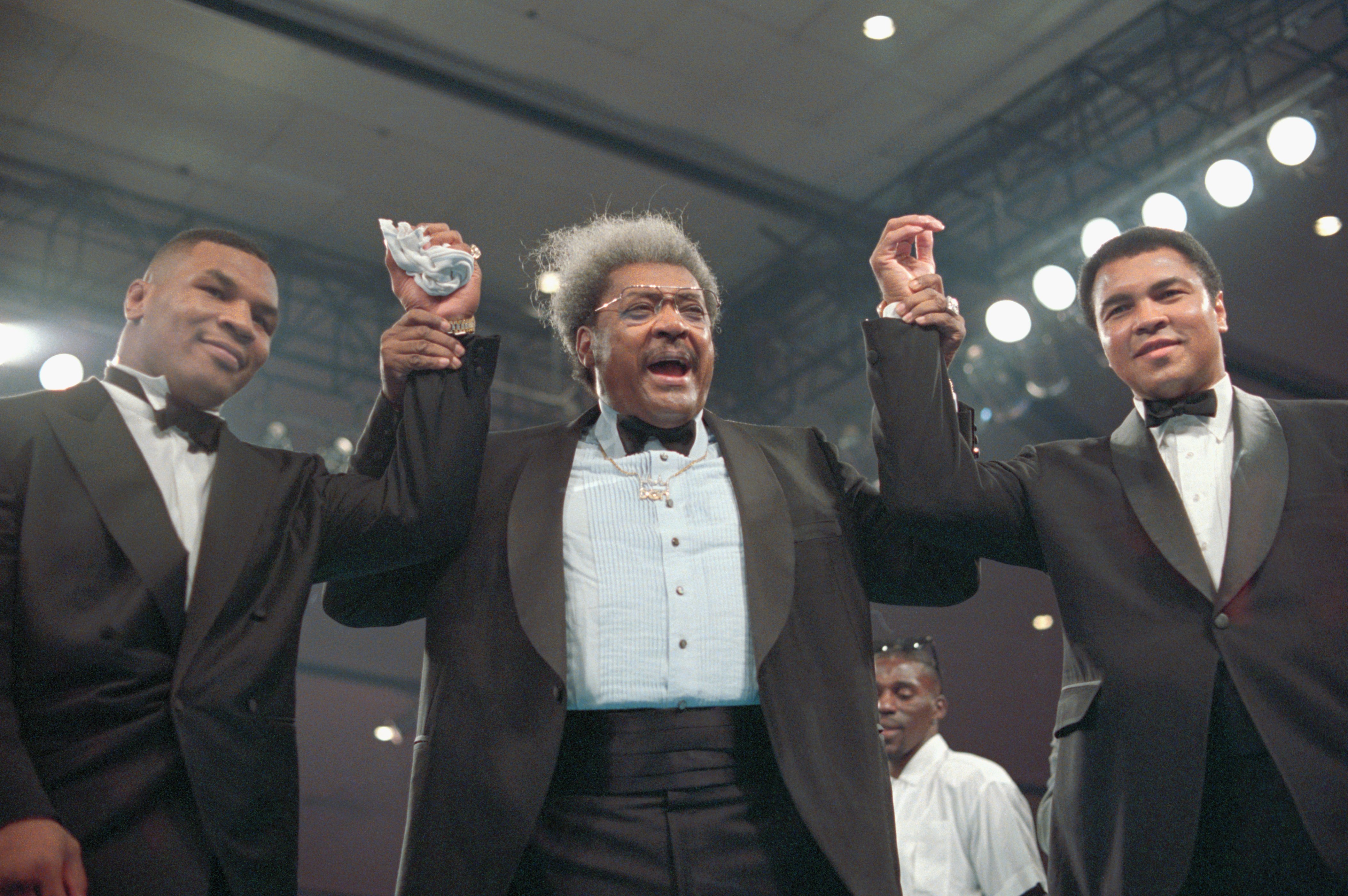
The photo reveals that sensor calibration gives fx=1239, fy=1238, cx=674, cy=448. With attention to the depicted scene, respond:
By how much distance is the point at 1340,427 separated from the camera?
2.22 meters

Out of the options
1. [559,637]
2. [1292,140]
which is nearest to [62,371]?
[559,637]

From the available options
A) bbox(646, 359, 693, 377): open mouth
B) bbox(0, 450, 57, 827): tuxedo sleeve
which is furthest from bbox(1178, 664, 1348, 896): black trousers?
bbox(0, 450, 57, 827): tuxedo sleeve

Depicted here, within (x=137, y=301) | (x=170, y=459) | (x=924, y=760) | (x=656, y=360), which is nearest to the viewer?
(x=170, y=459)

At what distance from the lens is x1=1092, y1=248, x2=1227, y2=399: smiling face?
2.37 m

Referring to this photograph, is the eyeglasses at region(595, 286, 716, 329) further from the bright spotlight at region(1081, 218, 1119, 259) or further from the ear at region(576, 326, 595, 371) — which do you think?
the bright spotlight at region(1081, 218, 1119, 259)

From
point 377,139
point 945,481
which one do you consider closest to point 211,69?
point 377,139

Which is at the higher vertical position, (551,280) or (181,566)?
(551,280)

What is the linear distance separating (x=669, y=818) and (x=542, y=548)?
52 centimetres

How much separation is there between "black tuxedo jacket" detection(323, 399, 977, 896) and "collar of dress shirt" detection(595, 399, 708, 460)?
3 cm

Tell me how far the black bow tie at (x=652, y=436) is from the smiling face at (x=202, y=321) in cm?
71

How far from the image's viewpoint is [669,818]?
1984mm

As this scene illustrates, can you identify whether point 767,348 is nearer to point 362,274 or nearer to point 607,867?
point 362,274

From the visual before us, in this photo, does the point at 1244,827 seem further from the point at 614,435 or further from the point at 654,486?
the point at 614,435

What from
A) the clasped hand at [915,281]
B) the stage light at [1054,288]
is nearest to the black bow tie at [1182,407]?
the clasped hand at [915,281]
